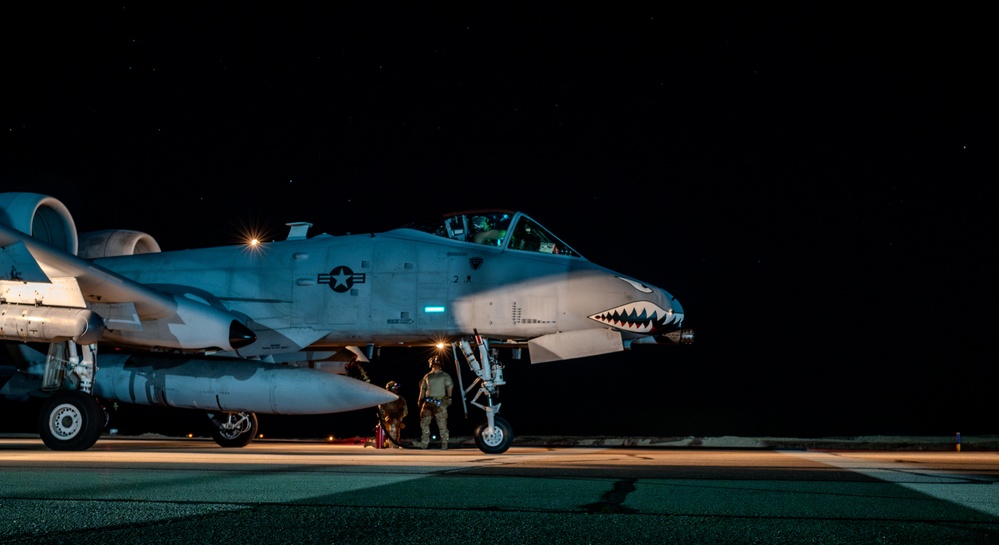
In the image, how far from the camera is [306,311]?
13117mm

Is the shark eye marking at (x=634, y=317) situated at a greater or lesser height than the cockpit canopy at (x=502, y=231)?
lesser

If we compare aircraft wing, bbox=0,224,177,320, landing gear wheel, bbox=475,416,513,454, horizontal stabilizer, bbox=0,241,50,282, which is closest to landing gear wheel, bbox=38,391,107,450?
aircraft wing, bbox=0,224,177,320

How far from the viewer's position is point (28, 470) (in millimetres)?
5723

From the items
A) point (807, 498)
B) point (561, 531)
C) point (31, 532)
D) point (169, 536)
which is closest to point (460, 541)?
point (561, 531)

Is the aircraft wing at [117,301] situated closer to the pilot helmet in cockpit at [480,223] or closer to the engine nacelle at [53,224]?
the engine nacelle at [53,224]

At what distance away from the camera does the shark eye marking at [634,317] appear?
476 inches

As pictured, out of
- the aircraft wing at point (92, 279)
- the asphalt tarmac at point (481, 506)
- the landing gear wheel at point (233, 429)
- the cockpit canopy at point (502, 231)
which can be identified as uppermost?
the cockpit canopy at point (502, 231)

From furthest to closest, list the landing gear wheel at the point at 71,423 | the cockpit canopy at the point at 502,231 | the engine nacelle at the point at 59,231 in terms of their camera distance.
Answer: the cockpit canopy at the point at 502,231, the engine nacelle at the point at 59,231, the landing gear wheel at the point at 71,423

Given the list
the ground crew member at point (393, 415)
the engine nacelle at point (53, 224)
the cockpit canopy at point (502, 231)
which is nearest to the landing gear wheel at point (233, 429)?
the ground crew member at point (393, 415)

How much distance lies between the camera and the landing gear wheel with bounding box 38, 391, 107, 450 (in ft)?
36.4

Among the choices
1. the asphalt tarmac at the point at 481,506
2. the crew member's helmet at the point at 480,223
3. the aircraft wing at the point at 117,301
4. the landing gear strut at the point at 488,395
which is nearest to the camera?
the asphalt tarmac at the point at 481,506

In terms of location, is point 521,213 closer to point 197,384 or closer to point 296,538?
point 197,384

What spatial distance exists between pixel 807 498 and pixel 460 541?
2.23m

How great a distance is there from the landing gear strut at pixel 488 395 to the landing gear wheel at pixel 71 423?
15.8ft
